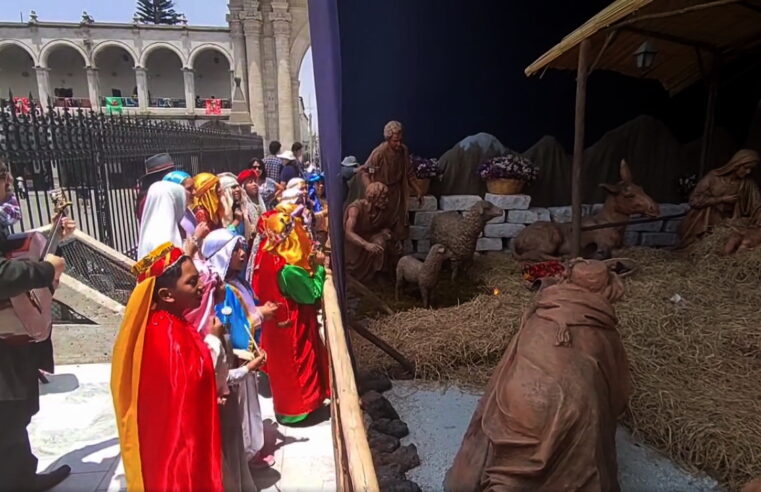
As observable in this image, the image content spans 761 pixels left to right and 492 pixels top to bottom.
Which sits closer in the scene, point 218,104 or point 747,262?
point 747,262

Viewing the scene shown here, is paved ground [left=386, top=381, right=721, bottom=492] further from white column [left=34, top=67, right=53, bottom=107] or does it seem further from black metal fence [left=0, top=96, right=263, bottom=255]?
white column [left=34, top=67, right=53, bottom=107]

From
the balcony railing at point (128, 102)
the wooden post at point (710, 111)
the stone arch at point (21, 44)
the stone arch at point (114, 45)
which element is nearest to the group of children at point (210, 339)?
the wooden post at point (710, 111)

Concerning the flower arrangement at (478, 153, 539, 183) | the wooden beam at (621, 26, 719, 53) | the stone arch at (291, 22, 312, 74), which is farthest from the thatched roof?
the stone arch at (291, 22, 312, 74)

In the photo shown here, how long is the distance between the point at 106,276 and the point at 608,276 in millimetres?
5016

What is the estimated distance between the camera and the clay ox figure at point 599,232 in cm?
588

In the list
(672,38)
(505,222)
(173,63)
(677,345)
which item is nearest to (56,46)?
(173,63)

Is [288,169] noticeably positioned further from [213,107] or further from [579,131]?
[213,107]

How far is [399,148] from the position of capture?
19.9 feet

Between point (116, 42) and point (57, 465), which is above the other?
point (116, 42)

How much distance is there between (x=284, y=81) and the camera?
25391 mm

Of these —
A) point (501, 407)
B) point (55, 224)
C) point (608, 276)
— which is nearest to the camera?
point (501, 407)

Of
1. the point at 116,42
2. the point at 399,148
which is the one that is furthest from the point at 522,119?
the point at 116,42

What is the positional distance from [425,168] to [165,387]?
5993 mm

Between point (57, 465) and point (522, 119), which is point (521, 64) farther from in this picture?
point (57, 465)
